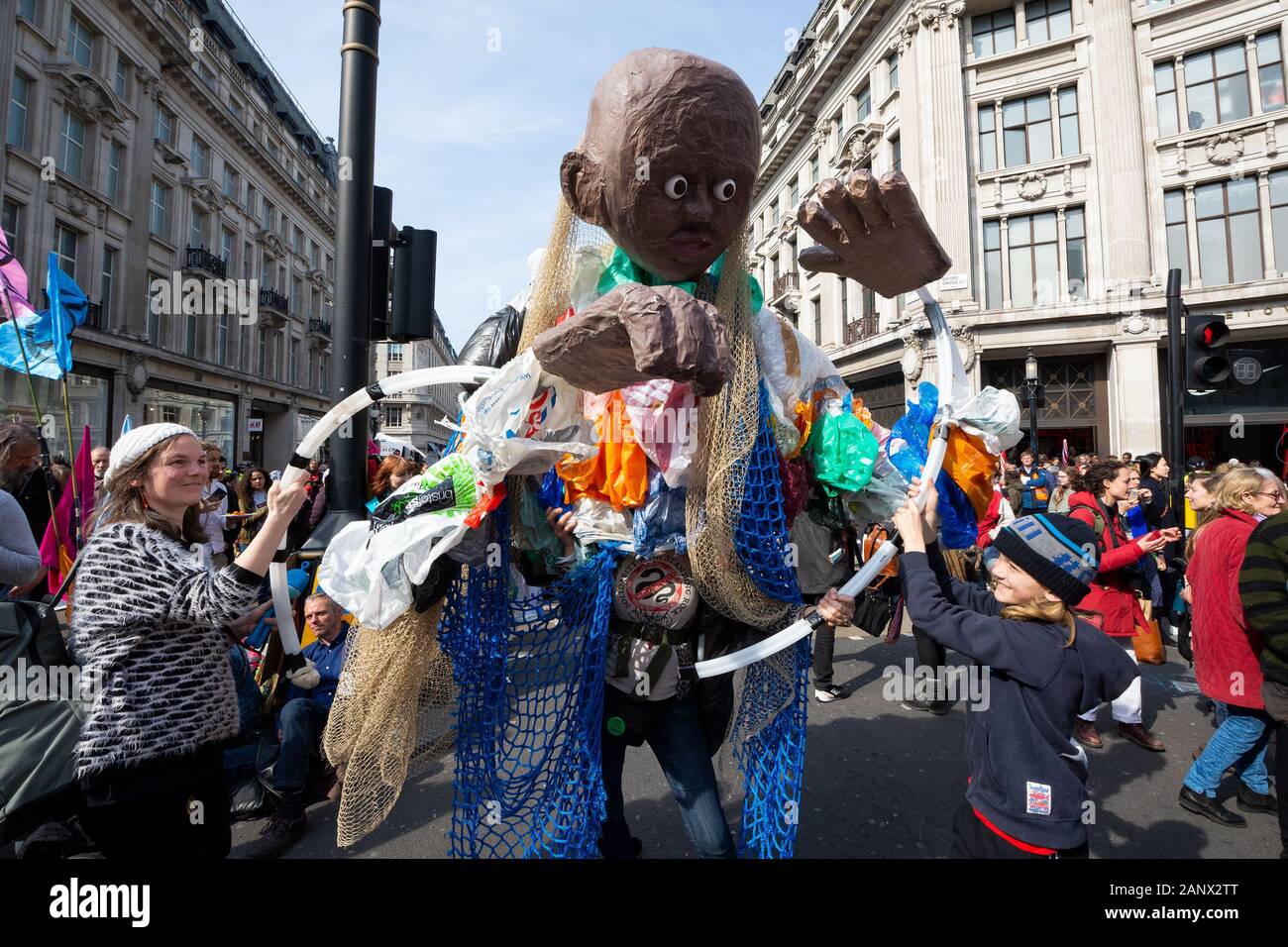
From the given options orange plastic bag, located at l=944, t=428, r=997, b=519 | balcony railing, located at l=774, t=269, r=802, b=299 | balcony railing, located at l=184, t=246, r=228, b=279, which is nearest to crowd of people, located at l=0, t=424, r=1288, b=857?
orange plastic bag, located at l=944, t=428, r=997, b=519

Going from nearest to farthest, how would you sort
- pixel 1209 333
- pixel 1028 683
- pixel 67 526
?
pixel 1028 683 < pixel 67 526 < pixel 1209 333

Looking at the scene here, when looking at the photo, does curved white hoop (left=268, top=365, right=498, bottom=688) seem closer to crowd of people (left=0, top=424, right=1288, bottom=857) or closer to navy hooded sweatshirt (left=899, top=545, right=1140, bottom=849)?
crowd of people (left=0, top=424, right=1288, bottom=857)

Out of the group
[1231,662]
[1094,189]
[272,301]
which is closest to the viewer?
[1231,662]

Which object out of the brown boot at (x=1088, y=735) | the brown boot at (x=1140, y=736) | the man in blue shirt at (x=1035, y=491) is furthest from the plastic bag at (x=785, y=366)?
the man in blue shirt at (x=1035, y=491)

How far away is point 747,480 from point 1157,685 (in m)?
5.39

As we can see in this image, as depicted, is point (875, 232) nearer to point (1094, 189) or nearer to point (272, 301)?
point (1094, 189)

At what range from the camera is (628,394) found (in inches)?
61.1

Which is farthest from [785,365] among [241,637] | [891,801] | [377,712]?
[891,801]

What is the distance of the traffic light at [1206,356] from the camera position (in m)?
5.16

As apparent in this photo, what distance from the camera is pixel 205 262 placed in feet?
68.4

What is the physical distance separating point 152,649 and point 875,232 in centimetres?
241

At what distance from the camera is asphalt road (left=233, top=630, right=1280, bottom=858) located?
2.87 metres
